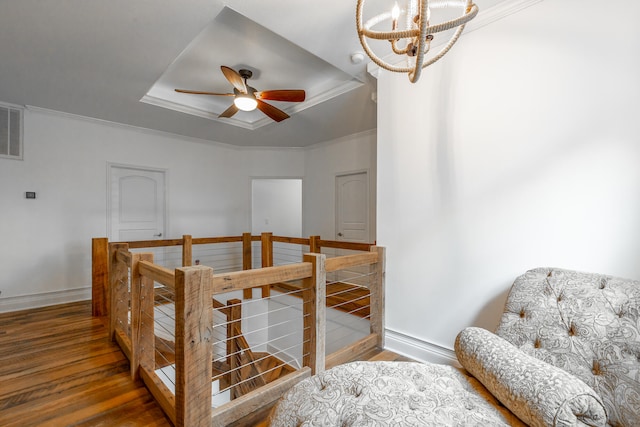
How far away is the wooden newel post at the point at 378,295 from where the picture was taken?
230 cm

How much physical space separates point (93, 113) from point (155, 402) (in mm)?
3652

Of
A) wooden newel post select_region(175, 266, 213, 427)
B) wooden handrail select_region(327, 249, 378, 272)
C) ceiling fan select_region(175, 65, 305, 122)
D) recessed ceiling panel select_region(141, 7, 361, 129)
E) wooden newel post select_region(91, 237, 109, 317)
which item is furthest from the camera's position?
wooden newel post select_region(91, 237, 109, 317)

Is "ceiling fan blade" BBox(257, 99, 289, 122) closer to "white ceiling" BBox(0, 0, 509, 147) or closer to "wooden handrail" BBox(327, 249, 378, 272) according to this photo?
"white ceiling" BBox(0, 0, 509, 147)

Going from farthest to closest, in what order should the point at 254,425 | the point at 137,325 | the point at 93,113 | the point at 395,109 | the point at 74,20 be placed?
the point at 93,113, the point at 395,109, the point at 74,20, the point at 137,325, the point at 254,425

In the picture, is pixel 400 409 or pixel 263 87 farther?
pixel 263 87

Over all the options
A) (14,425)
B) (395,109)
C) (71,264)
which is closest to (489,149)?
(395,109)

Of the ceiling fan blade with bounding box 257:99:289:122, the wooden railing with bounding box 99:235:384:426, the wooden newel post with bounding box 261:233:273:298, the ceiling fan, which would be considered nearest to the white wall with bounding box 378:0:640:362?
the wooden railing with bounding box 99:235:384:426

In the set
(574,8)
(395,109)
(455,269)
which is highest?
(574,8)

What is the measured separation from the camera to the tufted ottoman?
2.92 ft

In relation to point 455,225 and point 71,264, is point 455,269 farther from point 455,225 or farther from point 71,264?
point 71,264

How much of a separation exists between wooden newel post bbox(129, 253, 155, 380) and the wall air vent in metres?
2.97

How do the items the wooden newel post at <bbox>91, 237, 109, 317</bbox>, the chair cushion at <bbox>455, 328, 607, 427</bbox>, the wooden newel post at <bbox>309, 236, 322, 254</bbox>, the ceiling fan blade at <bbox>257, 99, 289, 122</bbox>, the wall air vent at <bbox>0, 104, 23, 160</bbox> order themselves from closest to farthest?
the chair cushion at <bbox>455, 328, 607, 427</bbox>
the ceiling fan blade at <bbox>257, 99, 289, 122</bbox>
the wooden newel post at <bbox>91, 237, 109, 317</bbox>
the wall air vent at <bbox>0, 104, 23, 160</bbox>
the wooden newel post at <bbox>309, 236, 322, 254</bbox>

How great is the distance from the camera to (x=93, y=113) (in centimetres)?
355

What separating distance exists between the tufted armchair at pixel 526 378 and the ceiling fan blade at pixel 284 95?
2.27 meters
